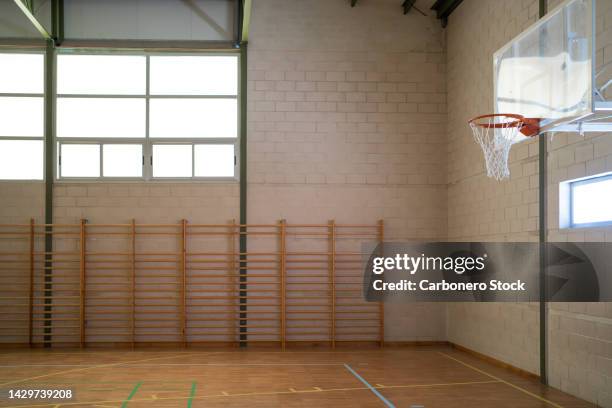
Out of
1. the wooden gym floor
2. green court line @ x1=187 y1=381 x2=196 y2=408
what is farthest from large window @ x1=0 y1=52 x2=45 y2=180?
green court line @ x1=187 y1=381 x2=196 y2=408

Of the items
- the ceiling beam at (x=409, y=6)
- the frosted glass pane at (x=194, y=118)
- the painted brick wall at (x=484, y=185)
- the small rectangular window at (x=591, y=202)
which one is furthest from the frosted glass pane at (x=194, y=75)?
the small rectangular window at (x=591, y=202)

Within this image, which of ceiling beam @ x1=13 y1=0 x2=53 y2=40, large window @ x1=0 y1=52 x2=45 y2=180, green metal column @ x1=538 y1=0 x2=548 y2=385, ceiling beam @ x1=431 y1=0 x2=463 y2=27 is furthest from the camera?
large window @ x1=0 y1=52 x2=45 y2=180

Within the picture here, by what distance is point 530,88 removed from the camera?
734 cm

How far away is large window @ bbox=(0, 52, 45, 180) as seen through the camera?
12.7 metres

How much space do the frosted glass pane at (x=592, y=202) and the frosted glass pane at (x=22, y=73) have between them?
910 cm

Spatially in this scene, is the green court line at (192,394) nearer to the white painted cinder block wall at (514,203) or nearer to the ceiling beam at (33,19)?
the white painted cinder block wall at (514,203)

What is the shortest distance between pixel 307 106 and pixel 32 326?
604 centimetres

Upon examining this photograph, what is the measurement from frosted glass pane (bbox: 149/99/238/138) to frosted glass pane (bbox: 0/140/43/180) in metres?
2.00

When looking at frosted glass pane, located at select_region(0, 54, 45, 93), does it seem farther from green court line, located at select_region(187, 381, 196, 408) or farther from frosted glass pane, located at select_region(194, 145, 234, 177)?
green court line, located at select_region(187, 381, 196, 408)

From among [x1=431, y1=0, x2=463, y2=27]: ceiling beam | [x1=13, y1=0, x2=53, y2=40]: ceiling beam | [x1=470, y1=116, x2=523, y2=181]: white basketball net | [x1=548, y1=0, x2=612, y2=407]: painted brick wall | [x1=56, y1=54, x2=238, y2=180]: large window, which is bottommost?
[x1=548, y1=0, x2=612, y2=407]: painted brick wall

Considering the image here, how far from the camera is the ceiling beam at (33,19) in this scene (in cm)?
1149

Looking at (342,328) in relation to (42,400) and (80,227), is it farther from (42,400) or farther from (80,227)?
(42,400)

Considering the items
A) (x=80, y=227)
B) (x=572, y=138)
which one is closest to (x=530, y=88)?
(x=572, y=138)

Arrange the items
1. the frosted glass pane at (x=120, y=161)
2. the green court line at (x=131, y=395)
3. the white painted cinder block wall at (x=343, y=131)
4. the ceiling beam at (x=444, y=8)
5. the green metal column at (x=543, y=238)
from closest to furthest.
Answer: the green court line at (x=131, y=395) → the green metal column at (x=543, y=238) → the ceiling beam at (x=444, y=8) → the frosted glass pane at (x=120, y=161) → the white painted cinder block wall at (x=343, y=131)
